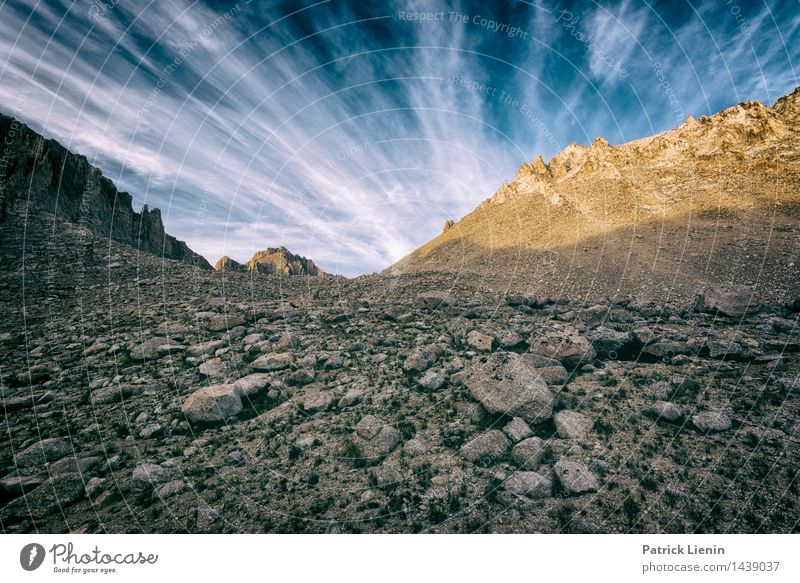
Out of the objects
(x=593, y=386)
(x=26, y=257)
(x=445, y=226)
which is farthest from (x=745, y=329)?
(x=445, y=226)

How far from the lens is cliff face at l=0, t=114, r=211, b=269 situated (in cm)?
2672

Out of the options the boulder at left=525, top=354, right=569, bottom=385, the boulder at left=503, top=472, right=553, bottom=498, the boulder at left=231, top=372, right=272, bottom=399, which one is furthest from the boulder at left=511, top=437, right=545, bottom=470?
the boulder at left=231, top=372, right=272, bottom=399

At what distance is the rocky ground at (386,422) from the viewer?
719cm

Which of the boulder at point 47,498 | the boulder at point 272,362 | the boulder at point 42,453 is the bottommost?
the boulder at point 47,498

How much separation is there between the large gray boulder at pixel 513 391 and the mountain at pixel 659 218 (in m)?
21.0

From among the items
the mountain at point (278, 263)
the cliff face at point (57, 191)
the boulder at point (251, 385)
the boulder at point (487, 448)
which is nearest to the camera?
the boulder at point (487, 448)

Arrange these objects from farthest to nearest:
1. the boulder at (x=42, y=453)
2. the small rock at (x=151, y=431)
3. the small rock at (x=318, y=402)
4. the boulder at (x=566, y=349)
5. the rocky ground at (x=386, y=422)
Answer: the boulder at (x=566, y=349), the small rock at (x=318, y=402), the small rock at (x=151, y=431), the boulder at (x=42, y=453), the rocky ground at (x=386, y=422)

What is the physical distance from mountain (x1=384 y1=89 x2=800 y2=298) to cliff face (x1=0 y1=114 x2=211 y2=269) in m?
35.6

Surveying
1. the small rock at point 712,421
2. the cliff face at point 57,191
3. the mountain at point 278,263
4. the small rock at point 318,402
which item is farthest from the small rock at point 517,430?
the mountain at point 278,263

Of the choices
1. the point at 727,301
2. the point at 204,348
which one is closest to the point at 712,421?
→ the point at 727,301

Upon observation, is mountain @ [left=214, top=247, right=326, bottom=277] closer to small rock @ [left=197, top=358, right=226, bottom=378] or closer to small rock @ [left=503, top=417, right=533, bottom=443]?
small rock @ [left=197, top=358, right=226, bottom=378]

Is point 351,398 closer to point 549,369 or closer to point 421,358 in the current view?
point 421,358

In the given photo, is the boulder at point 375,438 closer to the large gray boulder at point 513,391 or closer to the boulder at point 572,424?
the large gray boulder at point 513,391
